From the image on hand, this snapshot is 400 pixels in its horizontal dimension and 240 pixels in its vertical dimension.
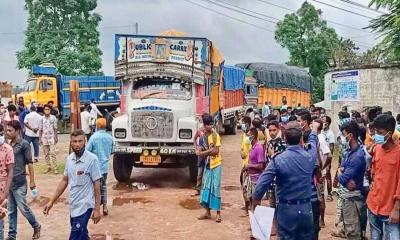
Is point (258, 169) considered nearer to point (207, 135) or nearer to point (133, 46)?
point (207, 135)

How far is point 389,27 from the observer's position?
12633 mm

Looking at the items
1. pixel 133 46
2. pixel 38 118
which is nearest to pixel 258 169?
pixel 133 46

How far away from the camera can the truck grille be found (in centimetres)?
1134

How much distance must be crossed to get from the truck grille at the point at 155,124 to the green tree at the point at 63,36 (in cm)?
2526

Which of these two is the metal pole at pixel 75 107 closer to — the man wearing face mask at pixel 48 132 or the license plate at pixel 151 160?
the man wearing face mask at pixel 48 132

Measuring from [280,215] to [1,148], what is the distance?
11.2ft

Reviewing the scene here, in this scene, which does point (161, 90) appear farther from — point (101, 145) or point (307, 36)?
point (307, 36)

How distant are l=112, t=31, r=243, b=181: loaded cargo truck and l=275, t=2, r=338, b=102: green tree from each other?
28.5 meters

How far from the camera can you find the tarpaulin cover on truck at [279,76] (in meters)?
32.6

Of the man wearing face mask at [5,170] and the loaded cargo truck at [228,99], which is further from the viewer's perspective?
the loaded cargo truck at [228,99]

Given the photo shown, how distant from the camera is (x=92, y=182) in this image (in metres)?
5.82

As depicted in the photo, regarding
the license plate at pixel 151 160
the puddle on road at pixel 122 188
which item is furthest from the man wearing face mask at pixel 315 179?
the puddle on road at pixel 122 188

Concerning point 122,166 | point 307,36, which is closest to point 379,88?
point 122,166

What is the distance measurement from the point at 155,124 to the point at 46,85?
617 inches
